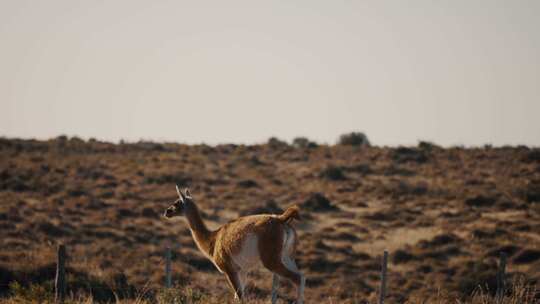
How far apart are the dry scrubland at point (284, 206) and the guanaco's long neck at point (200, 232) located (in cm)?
140

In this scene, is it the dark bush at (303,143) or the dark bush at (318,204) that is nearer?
the dark bush at (318,204)

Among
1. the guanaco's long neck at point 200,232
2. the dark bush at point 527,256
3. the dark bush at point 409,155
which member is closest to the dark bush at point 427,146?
the dark bush at point 409,155

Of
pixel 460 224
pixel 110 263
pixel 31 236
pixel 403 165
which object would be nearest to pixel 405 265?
pixel 460 224

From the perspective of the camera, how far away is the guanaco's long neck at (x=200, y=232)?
36.4 ft

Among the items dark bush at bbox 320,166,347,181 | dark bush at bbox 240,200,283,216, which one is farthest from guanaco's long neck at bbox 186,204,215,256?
dark bush at bbox 320,166,347,181

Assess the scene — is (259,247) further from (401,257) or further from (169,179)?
(169,179)

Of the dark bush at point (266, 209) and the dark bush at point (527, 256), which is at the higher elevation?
the dark bush at point (266, 209)

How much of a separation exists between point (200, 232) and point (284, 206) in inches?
828

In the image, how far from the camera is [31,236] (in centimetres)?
2462

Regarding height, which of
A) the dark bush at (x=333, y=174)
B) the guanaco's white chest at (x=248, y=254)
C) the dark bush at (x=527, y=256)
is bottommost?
the dark bush at (x=527, y=256)

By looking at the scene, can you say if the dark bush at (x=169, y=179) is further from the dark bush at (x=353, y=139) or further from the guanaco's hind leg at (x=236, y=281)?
the guanaco's hind leg at (x=236, y=281)

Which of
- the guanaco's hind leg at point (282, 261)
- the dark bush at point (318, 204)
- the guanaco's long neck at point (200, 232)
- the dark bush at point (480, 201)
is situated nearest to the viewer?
the guanaco's hind leg at point (282, 261)

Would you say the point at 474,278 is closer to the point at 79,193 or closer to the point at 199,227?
the point at 199,227

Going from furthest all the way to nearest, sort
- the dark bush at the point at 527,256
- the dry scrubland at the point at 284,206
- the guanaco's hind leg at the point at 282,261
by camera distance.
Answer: the dark bush at the point at 527,256 → the dry scrubland at the point at 284,206 → the guanaco's hind leg at the point at 282,261
